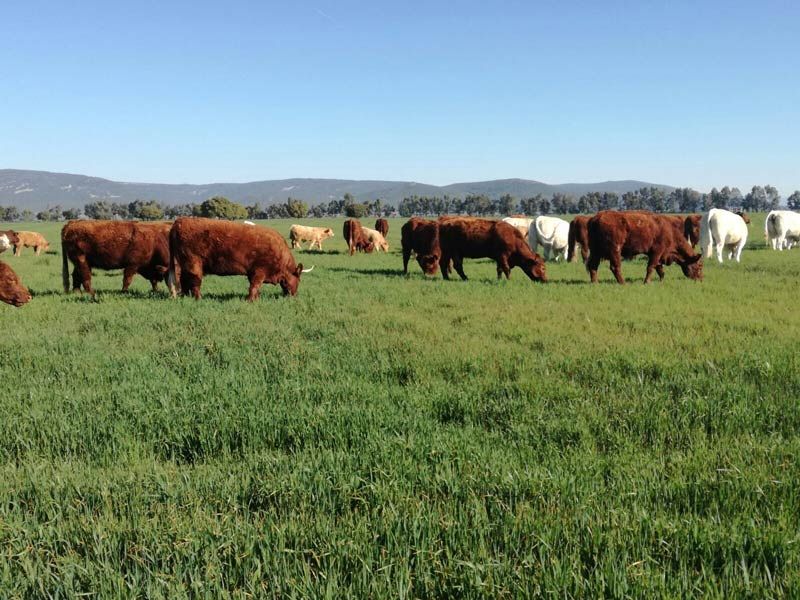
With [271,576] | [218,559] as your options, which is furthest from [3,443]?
[271,576]

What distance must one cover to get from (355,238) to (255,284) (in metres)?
19.7

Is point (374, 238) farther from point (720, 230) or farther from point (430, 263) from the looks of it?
point (720, 230)

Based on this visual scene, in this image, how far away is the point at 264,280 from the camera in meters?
12.9

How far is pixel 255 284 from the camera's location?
41.2 ft

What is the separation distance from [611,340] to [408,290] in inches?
270

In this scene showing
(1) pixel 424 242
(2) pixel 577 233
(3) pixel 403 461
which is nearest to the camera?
(3) pixel 403 461

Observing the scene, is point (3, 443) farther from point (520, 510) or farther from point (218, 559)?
point (520, 510)

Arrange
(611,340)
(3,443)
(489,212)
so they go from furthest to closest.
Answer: (489,212), (611,340), (3,443)

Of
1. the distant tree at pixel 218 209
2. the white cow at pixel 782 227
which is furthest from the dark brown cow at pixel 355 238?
the distant tree at pixel 218 209

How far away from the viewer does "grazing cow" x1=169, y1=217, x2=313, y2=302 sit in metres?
12.6

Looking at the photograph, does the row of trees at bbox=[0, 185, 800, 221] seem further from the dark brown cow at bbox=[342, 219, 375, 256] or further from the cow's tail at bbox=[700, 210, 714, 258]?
the cow's tail at bbox=[700, 210, 714, 258]

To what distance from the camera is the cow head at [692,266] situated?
15.3 meters

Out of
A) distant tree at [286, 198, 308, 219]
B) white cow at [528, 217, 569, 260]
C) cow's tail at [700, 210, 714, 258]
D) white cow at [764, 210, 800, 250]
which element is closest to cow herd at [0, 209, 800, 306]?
cow's tail at [700, 210, 714, 258]

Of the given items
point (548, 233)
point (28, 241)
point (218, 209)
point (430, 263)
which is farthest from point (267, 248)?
point (218, 209)
